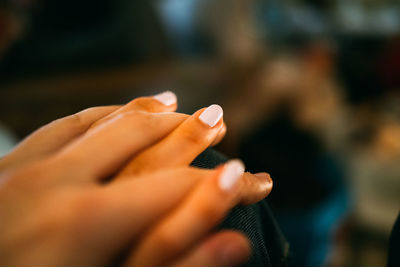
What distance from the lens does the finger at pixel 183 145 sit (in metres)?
0.28

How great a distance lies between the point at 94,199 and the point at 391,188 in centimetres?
135

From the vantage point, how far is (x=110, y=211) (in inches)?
8.4

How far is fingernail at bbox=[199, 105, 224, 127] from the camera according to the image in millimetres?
323

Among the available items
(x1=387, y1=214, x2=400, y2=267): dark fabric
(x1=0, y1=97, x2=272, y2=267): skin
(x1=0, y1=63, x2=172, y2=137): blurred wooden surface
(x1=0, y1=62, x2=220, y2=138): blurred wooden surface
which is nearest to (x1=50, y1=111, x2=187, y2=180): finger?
(x1=0, y1=97, x2=272, y2=267): skin

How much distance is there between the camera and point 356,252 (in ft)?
3.83

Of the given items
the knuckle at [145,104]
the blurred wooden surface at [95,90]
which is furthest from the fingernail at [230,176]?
the blurred wooden surface at [95,90]

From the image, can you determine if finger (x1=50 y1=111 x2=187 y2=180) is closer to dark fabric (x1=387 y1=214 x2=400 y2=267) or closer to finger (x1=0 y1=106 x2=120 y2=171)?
finger (x1=0 y1=106 x2=120 y2=171)

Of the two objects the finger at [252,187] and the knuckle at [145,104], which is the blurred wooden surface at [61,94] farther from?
the finger at [252,187]

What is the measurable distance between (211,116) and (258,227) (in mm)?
148

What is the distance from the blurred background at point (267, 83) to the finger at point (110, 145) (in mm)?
598

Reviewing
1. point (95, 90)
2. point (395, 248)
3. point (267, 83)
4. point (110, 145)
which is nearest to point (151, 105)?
point (110, 145)

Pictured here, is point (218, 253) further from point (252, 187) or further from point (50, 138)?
point (50, 138)

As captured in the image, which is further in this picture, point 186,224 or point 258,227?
point 258,227

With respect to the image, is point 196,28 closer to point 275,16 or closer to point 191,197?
point 275,16
